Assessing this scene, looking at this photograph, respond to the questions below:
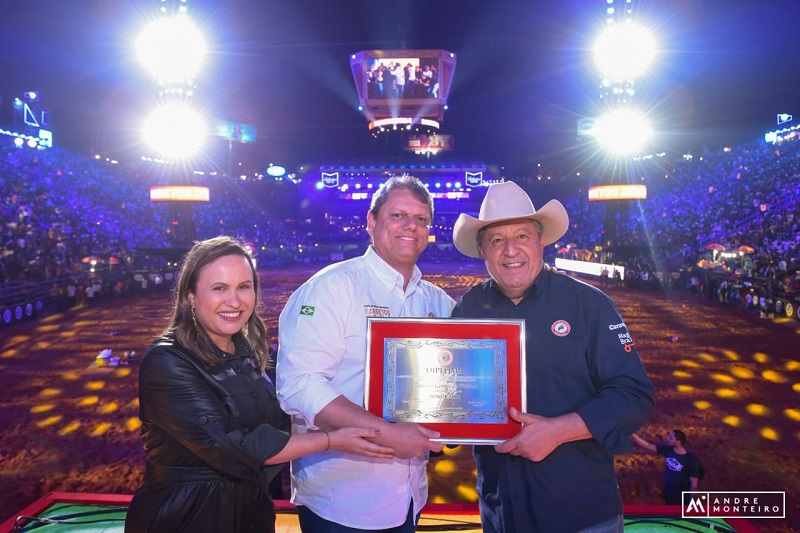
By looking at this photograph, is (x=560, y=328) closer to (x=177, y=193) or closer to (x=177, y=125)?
(x=177, y=193)

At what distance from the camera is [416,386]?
224cm

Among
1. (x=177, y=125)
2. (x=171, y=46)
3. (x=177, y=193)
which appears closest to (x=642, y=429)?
(x=177, y=193)

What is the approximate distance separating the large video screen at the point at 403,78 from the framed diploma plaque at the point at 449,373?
37.5m

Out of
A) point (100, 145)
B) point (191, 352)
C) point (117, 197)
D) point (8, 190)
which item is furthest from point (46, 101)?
point (191, 352)

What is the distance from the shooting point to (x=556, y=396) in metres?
2.37

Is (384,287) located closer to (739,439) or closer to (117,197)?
(739,439)

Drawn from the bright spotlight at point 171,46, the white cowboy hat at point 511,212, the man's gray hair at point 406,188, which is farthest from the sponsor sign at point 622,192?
the man's gray hair at point 406,188

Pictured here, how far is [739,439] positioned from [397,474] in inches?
256

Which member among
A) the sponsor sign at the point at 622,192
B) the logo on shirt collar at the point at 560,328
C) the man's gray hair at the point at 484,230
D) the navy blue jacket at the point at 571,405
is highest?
the sponsor sign at the point at 622,192

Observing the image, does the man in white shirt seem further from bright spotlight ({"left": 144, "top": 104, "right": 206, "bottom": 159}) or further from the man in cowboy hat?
bright spotlight ({"left": 144, "top": 104, "right": 206, "bottom": 159})

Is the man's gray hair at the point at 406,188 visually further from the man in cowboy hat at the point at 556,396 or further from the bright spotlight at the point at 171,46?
the bright spotlight at the point at 171,46

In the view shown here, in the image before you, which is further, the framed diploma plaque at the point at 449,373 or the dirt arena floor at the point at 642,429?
the dirt arena floor at the point at 642,429

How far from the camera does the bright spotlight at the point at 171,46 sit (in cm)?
2491

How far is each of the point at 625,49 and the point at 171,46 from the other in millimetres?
24415
